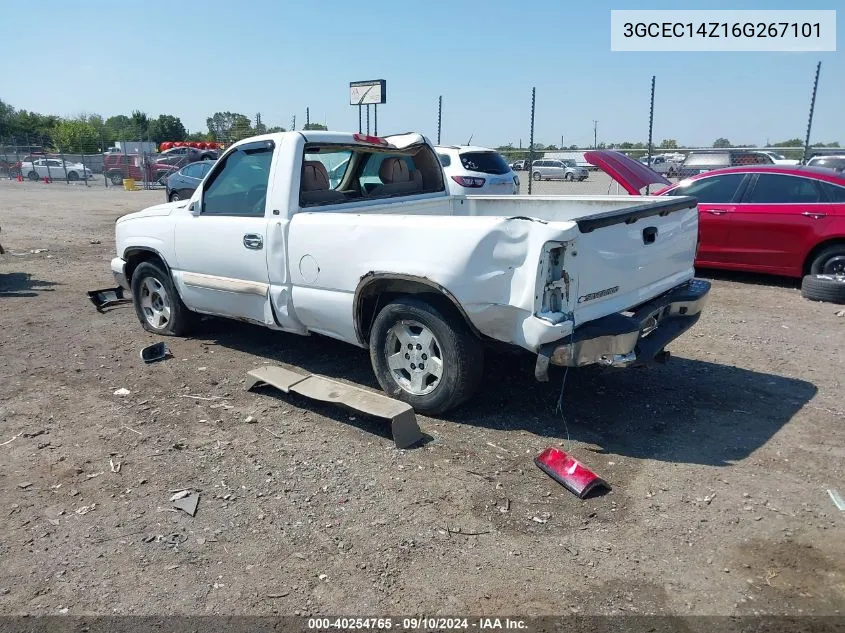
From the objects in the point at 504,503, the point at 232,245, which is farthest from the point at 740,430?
the point at 232,245

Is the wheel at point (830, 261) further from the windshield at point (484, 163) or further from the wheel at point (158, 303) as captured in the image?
the wheel at point (158, 303)

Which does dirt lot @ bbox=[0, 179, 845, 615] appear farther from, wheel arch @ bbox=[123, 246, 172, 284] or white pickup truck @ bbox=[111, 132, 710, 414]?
wheel arch @ bbox=[123, 246, 172, 284]

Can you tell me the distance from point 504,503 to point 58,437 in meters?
2.95

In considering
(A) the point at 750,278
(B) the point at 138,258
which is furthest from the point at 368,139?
(A) the point at 750,278

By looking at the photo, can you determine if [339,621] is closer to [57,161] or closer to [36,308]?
[36,308]

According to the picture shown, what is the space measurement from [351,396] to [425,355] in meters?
0.57

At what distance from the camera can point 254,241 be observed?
517cm

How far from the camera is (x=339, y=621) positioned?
2699 mm

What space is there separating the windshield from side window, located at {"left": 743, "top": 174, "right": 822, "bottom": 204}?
17.8 feet

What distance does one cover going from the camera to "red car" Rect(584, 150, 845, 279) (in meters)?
8.18

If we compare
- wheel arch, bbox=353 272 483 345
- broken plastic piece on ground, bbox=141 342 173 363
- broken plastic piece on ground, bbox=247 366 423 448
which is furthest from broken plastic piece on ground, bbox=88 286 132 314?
wheel arch, bbox=353 272 483 345

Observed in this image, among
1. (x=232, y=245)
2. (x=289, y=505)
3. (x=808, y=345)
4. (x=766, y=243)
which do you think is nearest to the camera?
(x=289, y=505)

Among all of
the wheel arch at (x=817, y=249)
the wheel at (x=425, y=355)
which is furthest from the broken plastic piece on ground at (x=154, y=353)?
the wheel arch at (x=817, y=249)

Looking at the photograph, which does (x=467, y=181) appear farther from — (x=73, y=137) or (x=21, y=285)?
(x=73, y=137)
